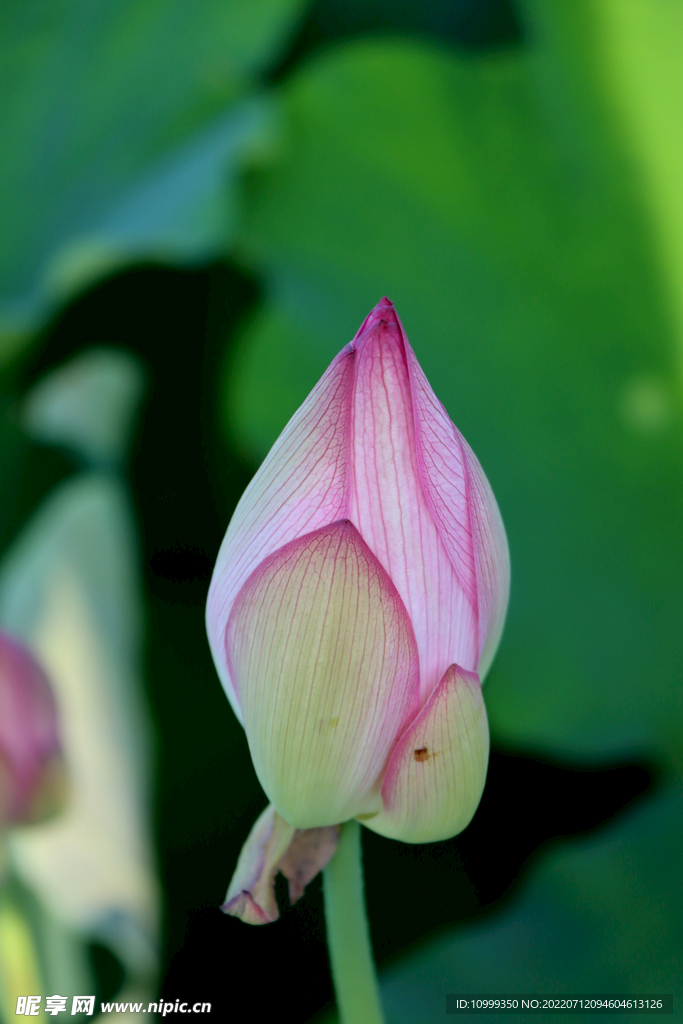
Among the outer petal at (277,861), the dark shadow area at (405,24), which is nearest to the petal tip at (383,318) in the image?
the outer petal at (277,861)

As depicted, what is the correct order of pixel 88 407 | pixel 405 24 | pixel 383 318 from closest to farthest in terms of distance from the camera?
1. pixel 383 318
2. pixel 88 407
3. pixel 405 24

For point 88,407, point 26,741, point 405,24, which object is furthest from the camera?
point 405,24

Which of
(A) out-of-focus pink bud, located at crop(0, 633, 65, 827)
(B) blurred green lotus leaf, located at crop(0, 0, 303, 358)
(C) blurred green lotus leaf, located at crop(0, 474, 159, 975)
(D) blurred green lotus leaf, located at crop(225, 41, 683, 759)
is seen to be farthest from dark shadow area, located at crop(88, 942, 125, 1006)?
(B) blurred green lotus leaf, located at crop(0, 0, 303, 358)

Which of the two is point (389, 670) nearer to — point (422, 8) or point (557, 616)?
point (557, 616)

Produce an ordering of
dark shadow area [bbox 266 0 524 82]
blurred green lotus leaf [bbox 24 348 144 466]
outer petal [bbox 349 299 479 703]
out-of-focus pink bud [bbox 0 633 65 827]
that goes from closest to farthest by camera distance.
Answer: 1. outer petal [bbox 349 299 479 703]
2. out-of-focus pink bud [bbox 0 633 65 827]
3. blurred green lotus leaf [bbox 24 348 144 466]
4. dark shadow area [bbox 266 0 524 82]

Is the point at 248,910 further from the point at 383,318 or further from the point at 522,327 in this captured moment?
the point at 522,327

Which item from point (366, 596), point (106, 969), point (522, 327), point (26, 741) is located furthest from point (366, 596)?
point (522, 327)

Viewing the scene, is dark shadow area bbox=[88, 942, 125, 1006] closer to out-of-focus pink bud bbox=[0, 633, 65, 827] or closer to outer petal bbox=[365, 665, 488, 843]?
out-of-focus pink bud bbox=[0, 633, 65, 827]

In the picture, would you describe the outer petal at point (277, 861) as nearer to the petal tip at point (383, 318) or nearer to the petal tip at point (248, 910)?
the petal tip at point (248, 910)
